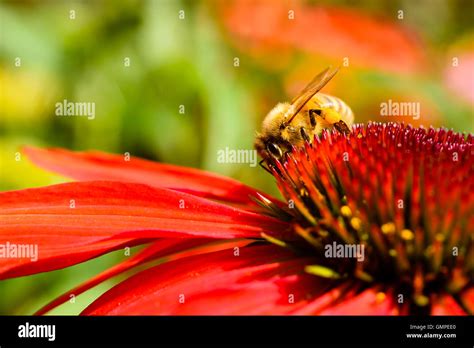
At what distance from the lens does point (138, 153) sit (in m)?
2.26

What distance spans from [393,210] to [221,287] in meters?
0.32

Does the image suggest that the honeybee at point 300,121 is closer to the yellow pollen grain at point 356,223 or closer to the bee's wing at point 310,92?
the bee's wing at point 310,92

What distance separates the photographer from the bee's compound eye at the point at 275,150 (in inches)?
58.0

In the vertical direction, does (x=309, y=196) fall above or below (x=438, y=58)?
below

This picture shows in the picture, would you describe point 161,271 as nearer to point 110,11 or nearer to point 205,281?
point 205,281

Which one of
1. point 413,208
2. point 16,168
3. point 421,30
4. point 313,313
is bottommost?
point 313,313

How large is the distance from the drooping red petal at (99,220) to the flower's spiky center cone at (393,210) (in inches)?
4.5

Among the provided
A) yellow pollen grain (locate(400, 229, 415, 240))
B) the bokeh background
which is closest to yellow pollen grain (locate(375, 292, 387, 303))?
yellow pollen grain (locate(400, 229, 415, 240))

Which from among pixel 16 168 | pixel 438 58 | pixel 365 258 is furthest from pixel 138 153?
pixel 438 58

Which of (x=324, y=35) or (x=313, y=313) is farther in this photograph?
(x=324, y=35)

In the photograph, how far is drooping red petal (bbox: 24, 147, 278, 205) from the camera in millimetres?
1504

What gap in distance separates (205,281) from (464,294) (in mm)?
389

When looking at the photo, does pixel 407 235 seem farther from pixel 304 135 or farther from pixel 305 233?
pixel 304 135

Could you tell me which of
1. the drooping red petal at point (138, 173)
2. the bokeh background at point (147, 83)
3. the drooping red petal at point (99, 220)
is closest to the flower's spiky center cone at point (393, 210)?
the drooping red petal at point (99, 220)
